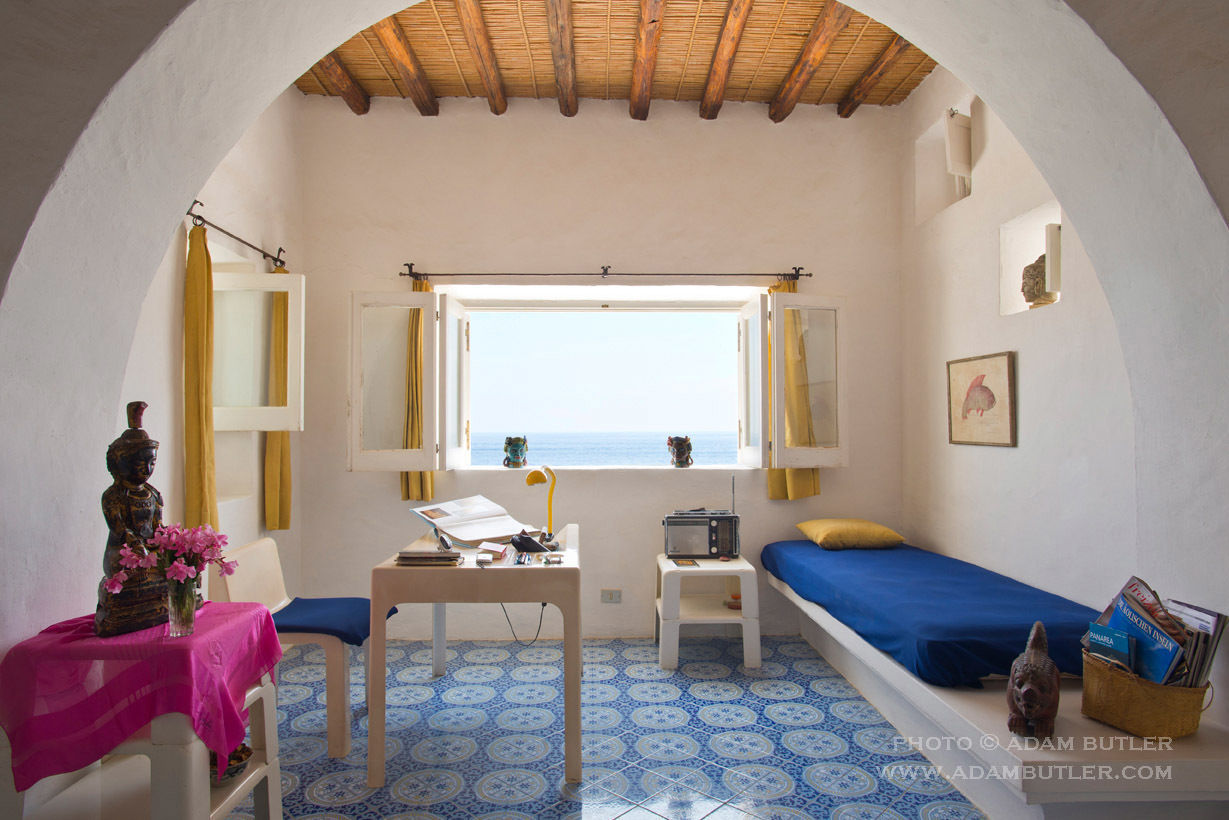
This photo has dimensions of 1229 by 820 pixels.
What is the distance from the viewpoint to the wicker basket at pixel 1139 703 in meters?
1.71

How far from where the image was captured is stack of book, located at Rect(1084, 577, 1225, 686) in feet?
5.45

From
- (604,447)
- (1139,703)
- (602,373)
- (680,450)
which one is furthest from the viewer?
(604,447)

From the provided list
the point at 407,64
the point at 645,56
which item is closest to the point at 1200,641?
the point at 645,56

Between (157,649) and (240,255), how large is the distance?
2.51 m

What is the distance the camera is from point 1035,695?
5.95ft

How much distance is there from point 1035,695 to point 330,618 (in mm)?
2443

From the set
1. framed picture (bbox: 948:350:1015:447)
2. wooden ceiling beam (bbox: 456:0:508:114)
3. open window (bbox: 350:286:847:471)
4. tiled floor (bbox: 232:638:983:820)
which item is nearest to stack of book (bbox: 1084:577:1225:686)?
tiled floor (bbox: 232:638:983:820)

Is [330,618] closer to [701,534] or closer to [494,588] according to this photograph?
[494,588]

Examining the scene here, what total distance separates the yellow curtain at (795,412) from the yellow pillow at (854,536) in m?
0.33

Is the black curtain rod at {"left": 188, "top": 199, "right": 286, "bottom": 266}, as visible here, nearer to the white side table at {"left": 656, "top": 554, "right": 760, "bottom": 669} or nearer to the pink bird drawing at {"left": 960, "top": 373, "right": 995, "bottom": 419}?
the white side table at {"left": 656, "top": 554, "right": 760, "bottom": 669}

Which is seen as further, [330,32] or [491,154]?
[491,154]

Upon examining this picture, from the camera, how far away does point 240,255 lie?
348cm

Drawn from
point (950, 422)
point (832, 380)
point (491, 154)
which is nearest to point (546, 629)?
point (832, 380)

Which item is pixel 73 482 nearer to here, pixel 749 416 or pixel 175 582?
pixel 175 582
